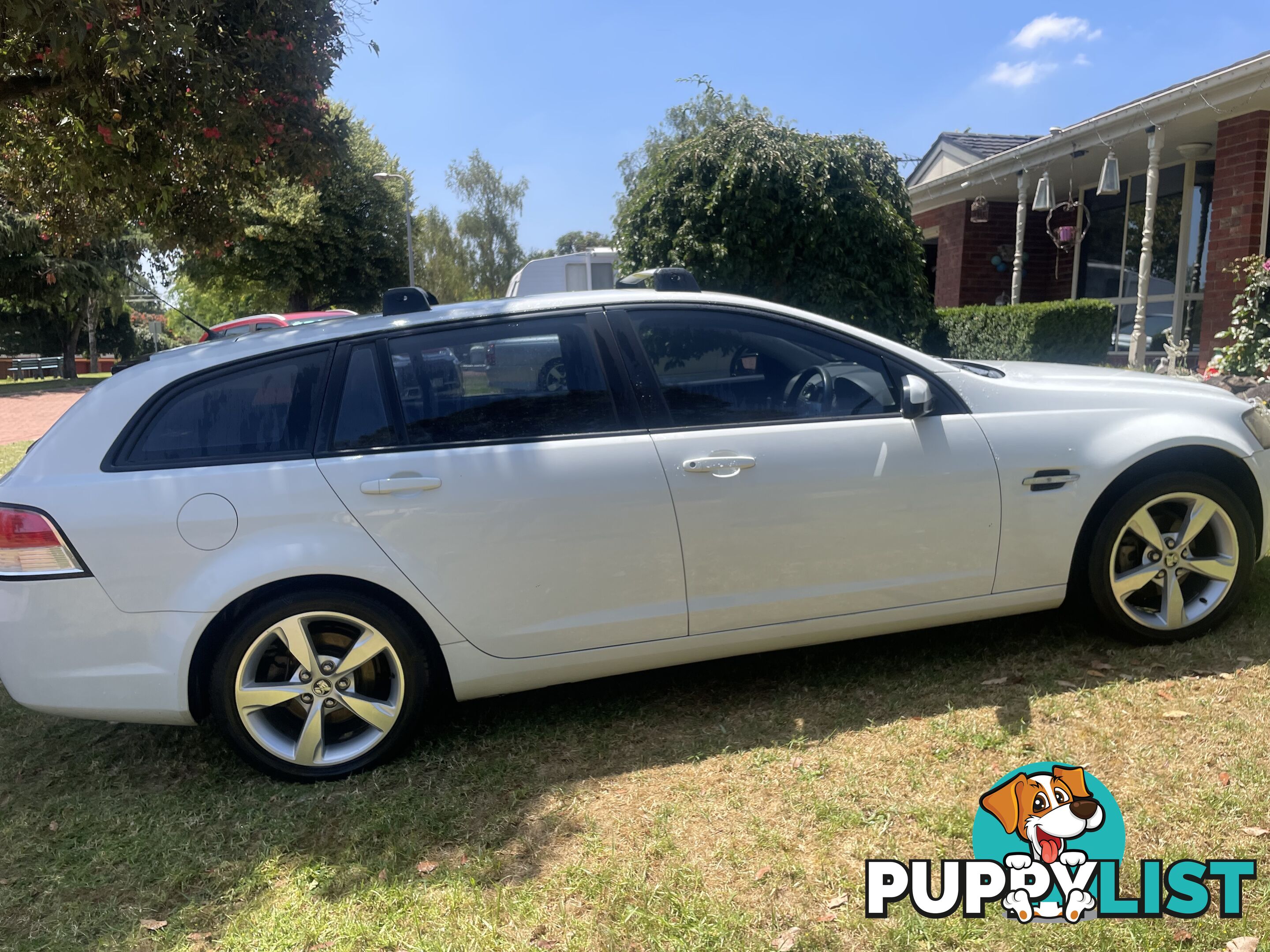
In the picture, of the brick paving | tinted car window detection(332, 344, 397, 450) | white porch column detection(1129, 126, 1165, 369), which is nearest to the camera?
tinted car window detection(332, 344, 397, 450)

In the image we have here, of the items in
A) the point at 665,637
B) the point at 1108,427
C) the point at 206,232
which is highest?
the point at 206,232

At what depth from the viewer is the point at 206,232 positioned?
682 cm

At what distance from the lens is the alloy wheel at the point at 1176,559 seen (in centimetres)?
367

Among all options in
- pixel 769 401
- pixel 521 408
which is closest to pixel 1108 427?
pixel 769 401

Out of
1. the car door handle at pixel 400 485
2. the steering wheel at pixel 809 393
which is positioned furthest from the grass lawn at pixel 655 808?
the steering wheel at pixel 809 393

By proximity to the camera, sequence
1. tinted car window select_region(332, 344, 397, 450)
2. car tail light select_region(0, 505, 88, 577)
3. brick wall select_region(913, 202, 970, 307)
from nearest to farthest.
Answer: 1. car tail light select_region(0, 505, 88, 577)
2. tinted car window select_region(332, 344, 397, 450)
3. brick wall select_region(913, 202, 970, 307)

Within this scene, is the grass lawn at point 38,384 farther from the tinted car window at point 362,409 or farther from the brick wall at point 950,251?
the tinted car window at point 362,409

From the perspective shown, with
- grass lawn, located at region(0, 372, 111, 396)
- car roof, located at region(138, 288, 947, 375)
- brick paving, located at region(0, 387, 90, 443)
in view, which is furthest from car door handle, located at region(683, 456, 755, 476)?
grass lawn, located at region(0, 372, 111, 396)

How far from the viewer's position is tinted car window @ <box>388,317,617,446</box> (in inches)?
126

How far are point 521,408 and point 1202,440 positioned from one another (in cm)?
267

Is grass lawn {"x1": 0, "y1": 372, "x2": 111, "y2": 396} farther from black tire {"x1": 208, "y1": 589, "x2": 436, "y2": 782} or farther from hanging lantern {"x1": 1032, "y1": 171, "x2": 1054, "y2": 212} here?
black tire {"x1": 208, "y1": 589, "x2": 436, "y2": 782}

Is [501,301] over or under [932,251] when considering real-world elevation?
under

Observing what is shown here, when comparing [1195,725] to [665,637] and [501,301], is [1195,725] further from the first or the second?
[501,301]

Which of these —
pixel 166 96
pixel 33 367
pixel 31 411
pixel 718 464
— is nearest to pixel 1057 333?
pixel 718 464
